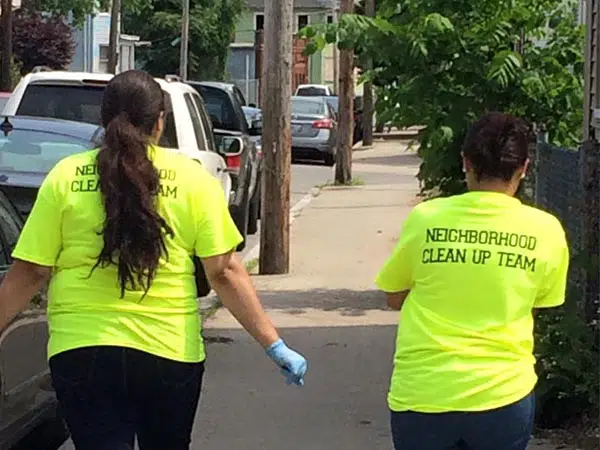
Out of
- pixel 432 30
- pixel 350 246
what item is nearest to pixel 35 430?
pixel 432 30

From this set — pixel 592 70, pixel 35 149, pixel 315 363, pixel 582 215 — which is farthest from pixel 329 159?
pixel 582 215

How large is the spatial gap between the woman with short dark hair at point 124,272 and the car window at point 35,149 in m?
5.52

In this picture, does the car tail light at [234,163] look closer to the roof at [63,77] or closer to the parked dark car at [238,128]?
the parked dark car at [238,128]

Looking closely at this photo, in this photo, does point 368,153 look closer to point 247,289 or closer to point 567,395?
point 567,395

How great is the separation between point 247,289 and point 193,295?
0.19 meters

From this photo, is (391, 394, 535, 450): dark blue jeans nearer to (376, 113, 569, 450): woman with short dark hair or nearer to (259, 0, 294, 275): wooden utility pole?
(376, 113, 569, 450): woman with short dark hair

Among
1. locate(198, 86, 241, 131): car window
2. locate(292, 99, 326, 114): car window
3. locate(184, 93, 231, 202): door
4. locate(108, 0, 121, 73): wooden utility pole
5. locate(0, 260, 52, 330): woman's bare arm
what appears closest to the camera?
locate(0, 260, 52, 330): woman's bare arm

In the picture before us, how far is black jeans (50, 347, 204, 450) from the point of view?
13.5 feet

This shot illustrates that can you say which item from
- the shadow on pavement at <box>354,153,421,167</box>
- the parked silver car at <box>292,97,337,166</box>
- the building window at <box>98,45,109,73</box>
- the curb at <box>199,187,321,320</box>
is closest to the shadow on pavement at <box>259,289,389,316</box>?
the curb at <box>199,187,321,320</box>

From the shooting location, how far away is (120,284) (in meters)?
4.13

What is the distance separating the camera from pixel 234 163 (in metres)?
14.8

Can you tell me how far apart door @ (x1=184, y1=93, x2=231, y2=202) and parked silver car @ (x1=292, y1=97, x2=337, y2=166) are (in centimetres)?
1780

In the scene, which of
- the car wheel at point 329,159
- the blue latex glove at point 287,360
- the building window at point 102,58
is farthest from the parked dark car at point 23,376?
the building window at point 102,58

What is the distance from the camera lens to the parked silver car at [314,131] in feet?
101
